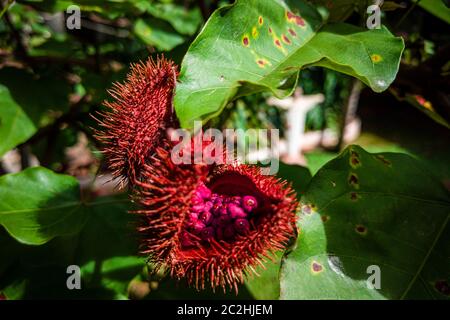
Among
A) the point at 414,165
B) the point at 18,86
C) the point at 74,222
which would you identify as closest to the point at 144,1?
the point at 18,86

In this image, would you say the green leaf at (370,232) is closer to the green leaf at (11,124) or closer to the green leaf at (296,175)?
the green leaf at (296,175)

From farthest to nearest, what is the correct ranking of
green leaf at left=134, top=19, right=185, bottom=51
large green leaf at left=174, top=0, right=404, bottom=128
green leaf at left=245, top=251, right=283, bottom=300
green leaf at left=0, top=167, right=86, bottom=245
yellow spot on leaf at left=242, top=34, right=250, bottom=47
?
→ green leaf at left=134, top=19, right=185, bottom=51, green leaf at left=245, top=251, right=283, bottom=300, green leaf at left=0, top=167, right=86, bottom=245, yellow spot on leaf at left=242, top=34, right=250, bottom=47, large green leaf at left=174, top=0, right=404, bottom=128

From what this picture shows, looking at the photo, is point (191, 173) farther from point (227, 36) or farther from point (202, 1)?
point (202, 1)

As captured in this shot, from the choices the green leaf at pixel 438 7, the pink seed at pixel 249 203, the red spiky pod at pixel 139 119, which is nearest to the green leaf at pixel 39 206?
the red spiky pod at pixel 139 119

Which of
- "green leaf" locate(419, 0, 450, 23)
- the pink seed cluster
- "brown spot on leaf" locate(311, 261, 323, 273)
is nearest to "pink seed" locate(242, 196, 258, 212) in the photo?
the pink seed cluster

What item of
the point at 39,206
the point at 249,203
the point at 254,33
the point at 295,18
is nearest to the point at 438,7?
the point at 295,18

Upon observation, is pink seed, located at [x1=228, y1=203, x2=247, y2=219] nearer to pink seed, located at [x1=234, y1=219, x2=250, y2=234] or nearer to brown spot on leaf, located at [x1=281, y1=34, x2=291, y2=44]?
pink seed, located at [x1=234, y1=219, x2=250, y2=234]
